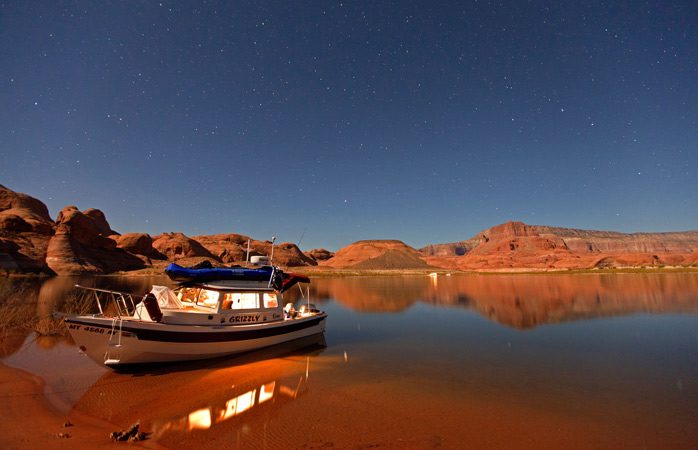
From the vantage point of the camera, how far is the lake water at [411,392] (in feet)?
20.4

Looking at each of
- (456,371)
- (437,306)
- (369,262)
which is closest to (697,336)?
(456,371)

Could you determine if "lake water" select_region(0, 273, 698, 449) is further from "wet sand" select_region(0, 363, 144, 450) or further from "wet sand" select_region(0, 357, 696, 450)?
"wet sand" select_region(0, 363, 144, 450)

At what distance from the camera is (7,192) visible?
8300 centimetres

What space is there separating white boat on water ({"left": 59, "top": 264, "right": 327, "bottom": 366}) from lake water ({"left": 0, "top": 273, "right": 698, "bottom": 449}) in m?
0.64

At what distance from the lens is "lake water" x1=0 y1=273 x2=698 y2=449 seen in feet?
20.4

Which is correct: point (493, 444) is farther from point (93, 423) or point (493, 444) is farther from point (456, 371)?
point (93, 423)

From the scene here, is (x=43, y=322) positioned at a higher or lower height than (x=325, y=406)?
higher

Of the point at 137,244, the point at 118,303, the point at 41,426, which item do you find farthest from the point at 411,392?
the point at 137,244

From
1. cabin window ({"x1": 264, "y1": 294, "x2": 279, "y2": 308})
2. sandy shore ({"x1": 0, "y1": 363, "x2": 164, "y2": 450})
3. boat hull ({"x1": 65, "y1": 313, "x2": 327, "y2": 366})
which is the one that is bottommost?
sandy shore ({"x1": 0, "y1": 363, "x2": 164, "y2": 450})

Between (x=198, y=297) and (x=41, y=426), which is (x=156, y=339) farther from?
(x=41, y=426)

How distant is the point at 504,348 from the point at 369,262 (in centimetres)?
14047

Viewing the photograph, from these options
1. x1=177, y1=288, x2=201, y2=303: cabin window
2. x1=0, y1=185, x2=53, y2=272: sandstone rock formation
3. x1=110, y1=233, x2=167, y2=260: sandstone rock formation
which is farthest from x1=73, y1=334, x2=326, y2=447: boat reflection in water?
x1=110, y1=233, x2=167, y2=260: sandstone rock formation

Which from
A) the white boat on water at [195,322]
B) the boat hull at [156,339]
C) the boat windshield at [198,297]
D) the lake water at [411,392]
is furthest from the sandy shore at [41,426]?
the boat windshield at [198,297]

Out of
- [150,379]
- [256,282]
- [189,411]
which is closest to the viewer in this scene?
[189,411]
